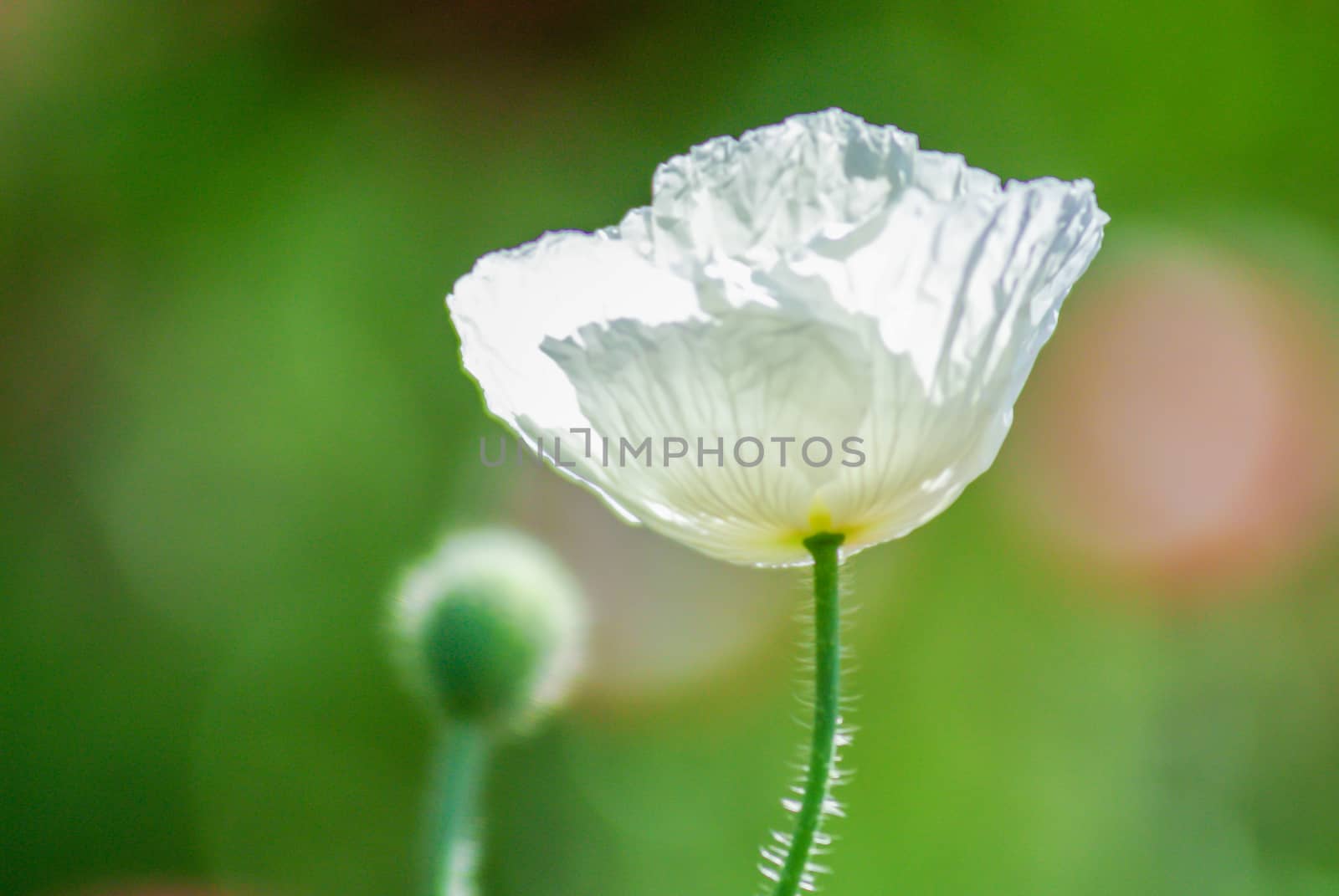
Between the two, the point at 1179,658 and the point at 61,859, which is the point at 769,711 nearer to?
the point at 1179,658

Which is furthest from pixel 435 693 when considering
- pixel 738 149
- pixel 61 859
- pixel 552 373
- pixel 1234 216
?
pixel 1234 216

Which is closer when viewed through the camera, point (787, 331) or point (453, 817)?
point (787, 331)

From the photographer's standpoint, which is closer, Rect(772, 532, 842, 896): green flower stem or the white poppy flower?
Rect(772, 532, 842, 896): green flower stem

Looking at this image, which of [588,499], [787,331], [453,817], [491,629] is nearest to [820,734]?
[787,331]

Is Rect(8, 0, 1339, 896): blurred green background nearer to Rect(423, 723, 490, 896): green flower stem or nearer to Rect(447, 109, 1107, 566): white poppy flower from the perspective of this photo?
Rect(423, 723, 490, 896): green flower stem

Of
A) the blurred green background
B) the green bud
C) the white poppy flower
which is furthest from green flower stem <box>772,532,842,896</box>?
the blurred green background

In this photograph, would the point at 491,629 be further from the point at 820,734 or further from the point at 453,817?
the point at 820,734
